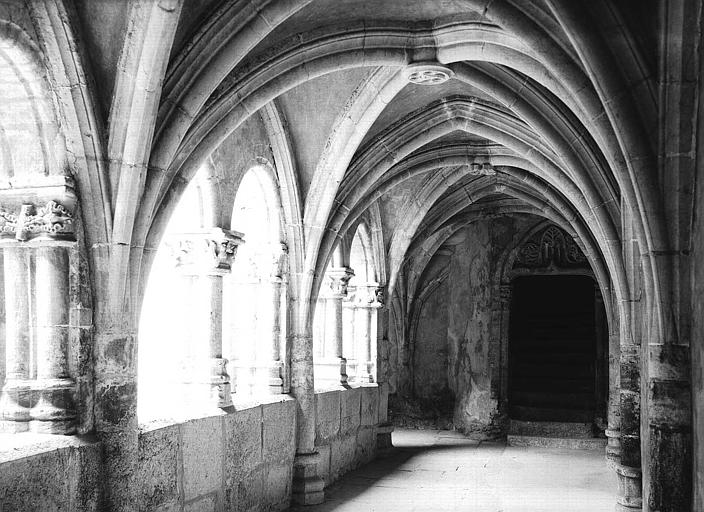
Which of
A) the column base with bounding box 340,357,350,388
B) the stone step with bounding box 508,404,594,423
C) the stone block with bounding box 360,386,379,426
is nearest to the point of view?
the column base with bounding box 340,357,350,388

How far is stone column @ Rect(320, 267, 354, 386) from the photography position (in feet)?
32.1

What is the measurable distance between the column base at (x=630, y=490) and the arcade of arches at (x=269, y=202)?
0.02 m

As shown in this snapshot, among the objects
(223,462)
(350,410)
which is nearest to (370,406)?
(350,410)

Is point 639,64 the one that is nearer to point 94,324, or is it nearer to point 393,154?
point 94,324

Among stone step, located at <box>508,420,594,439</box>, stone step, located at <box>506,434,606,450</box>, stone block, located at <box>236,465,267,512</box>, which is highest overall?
stone block, located at <box>236,465,267,512</box>

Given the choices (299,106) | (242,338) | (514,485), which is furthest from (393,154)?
(514,485)

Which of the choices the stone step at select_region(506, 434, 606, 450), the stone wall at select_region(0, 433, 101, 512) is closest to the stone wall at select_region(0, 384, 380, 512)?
the stone wall at select_region(0, 433, 101, 512)

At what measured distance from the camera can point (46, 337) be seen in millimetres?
4676

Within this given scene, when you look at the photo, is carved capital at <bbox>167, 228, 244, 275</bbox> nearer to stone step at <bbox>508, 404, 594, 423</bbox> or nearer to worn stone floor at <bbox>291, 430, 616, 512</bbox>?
worn stone floor at <bbox>291, 430, 616, 512</bbox>

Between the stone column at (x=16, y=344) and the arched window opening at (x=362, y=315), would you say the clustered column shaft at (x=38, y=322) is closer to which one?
the stone column at (x=16, y=344)

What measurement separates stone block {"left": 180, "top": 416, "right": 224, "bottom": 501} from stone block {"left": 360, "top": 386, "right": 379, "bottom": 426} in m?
4.22

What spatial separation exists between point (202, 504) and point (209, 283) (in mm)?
A: 1615

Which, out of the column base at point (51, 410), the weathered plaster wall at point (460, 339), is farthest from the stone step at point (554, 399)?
the column base at point (51, 410)

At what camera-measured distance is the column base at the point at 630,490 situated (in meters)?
7.11
